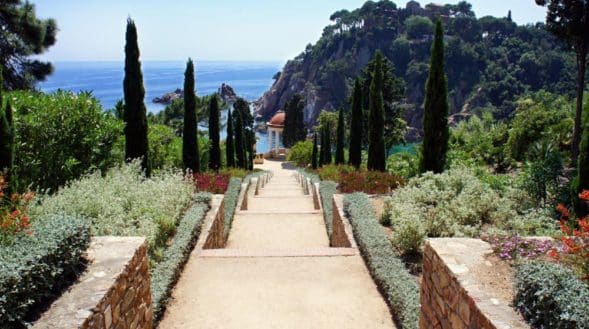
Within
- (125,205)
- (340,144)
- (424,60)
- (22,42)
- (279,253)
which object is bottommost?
(279,253)

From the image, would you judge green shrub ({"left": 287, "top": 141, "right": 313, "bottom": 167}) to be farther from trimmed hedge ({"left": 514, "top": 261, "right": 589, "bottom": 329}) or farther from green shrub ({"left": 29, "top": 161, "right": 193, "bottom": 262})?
trimmed hedge ({"left": 514, "top": 261, "right": 589, "bottom": 329})

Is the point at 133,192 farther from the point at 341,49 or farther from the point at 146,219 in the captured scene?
the point at 341,49

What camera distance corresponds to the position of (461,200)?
7398mm

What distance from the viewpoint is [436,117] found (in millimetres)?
11945

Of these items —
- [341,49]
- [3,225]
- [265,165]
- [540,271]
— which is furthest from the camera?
[341,49]

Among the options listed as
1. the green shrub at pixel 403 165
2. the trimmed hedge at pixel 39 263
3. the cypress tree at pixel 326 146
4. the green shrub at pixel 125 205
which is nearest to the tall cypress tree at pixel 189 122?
the green shrub at pixel 125 205

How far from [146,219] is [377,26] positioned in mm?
114534

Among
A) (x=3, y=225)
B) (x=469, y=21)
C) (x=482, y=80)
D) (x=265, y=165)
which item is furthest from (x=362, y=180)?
(x=469, y=21)

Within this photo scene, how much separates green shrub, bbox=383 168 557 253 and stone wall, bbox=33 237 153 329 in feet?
11.6

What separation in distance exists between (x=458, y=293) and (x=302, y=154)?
34191 millimetres

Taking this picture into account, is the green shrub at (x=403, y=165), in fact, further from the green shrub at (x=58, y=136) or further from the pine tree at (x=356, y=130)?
the green shrub at (x=58, y=136)

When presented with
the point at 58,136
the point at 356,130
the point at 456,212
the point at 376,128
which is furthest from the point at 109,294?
the point at 356,130

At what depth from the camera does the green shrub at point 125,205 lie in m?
6.05

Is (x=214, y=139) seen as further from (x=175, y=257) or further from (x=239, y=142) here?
(x=175, y=257)
